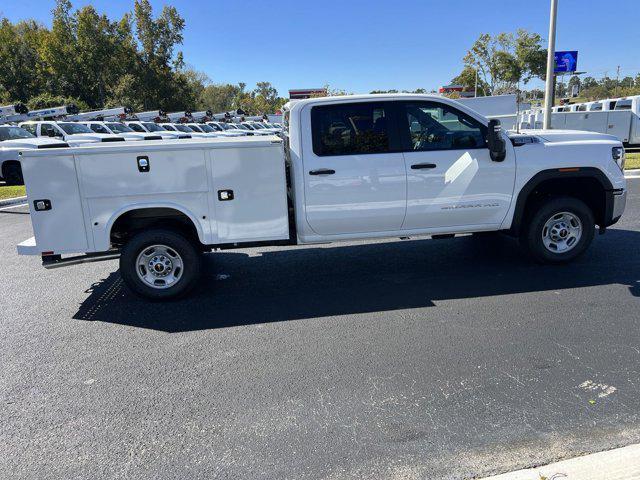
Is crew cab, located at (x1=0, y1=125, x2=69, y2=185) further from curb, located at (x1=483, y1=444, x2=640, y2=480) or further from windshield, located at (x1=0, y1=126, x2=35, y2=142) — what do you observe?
curb, located at (x1=483, y1=444, x2=640, y2=480)

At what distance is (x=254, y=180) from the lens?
500 cm

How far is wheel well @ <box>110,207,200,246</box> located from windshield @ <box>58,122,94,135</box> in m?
16.9

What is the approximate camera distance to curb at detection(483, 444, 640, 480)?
2.51 metres

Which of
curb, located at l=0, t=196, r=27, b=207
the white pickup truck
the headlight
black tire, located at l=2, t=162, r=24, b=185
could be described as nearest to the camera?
the white pickup truck

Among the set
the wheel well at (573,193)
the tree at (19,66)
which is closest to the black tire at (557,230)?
the wheel well at (573,193)

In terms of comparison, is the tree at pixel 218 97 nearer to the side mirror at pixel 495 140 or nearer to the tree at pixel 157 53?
→ the tree at pixel 157 53

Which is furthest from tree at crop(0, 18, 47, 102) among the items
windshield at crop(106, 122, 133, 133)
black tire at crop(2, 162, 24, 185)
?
black tire at crop(2, 162, 24, 185)

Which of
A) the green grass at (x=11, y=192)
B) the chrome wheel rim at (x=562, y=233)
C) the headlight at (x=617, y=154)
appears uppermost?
the headlight at (x=617, y=154)

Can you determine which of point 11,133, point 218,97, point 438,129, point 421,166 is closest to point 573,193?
point 438,129

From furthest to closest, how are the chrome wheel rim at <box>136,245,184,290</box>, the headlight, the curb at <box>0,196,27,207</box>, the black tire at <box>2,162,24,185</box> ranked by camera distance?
the black tire at <box>2,162,24,185</box> → the curb at <box>0,196,27,207</box> → the headlight → the chrome wheel rim at <box>136,245,184,290</box>

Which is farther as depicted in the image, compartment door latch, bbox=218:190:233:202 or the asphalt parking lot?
compartment door latch, bbox=218:190:233:202

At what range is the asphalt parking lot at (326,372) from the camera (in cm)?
282

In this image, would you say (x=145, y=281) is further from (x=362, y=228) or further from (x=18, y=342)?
(x=362, y=228)

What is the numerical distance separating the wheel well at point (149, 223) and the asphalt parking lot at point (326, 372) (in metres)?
0.68
